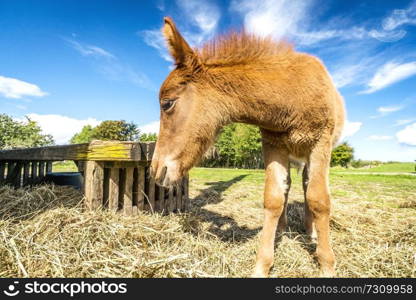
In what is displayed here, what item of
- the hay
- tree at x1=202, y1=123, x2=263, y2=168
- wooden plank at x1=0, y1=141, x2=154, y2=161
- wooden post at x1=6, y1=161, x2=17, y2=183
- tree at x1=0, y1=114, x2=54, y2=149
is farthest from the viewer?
tree at x1=202, y1=123, x2=263, y2=168

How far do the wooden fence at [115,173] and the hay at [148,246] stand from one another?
0.32 metres

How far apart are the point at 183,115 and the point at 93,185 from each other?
1.78 m

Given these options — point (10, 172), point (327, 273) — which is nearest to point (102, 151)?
point (327, 273)

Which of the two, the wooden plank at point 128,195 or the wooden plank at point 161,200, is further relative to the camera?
the wooden plank at point 161,200

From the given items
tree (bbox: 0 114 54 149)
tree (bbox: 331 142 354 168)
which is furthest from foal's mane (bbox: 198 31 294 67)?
tree (bbox: 331 142 354 168)

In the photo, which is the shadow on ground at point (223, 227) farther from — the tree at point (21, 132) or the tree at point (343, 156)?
the tree at point (343, 156)

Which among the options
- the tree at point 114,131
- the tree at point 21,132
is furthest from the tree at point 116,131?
the tree at point 21,132

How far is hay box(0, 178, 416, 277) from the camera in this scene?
91.0 inches

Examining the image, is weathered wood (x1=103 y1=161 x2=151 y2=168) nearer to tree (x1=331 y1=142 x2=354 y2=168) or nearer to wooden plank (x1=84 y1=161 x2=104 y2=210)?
wooden plank (x1=84 y1=161 x2=104 y2=210)

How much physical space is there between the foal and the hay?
1.38 feet

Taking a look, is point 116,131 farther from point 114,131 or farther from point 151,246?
point 151,246

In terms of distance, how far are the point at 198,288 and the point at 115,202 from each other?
2.03 m

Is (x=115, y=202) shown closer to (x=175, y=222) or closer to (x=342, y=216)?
(x=175, y=222)

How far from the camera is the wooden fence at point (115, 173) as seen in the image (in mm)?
3344
